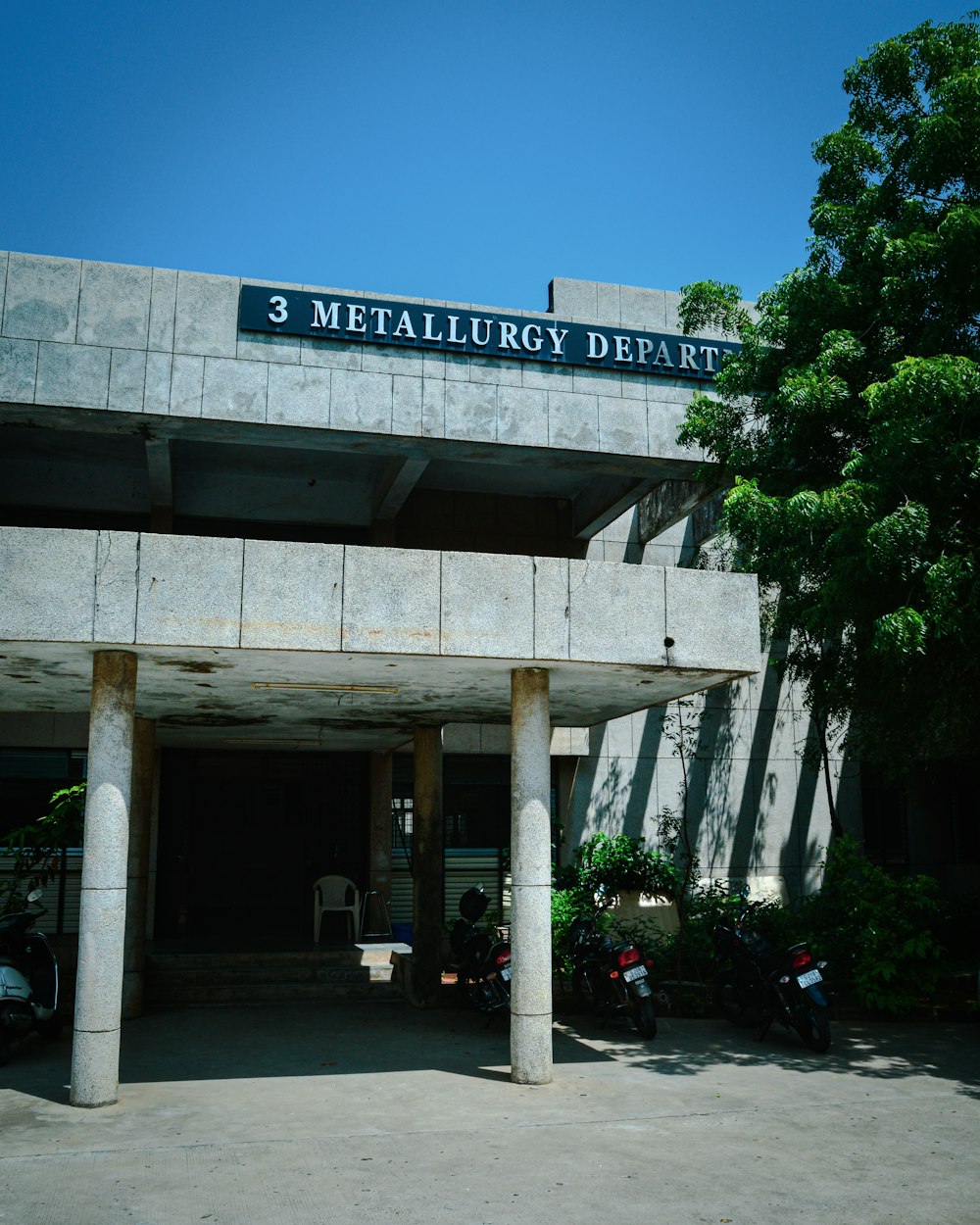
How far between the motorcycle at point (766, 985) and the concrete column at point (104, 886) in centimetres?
544

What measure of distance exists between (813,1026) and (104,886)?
591 cm

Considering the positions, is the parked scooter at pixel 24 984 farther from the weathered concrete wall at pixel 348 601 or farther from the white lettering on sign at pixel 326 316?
the white lettering on sign at pixel 326 316

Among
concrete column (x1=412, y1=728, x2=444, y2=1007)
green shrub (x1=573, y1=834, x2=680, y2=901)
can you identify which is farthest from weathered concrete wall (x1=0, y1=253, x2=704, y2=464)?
green shrub (x1=573, y1=834, x2=680, y2=901)

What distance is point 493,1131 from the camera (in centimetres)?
675

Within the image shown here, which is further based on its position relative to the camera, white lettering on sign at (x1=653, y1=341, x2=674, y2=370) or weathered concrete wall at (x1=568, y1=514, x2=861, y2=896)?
weathered concrete wall at (x1=568, y1=514, x2=861, y2=896)

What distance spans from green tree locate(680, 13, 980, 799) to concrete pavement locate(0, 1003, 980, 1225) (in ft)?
11.4

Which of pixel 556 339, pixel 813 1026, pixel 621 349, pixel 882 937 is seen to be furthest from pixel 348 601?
pixel 621 349

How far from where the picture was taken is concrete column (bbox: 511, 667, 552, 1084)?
8008 millimetres

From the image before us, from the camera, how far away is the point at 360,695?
31.9ft

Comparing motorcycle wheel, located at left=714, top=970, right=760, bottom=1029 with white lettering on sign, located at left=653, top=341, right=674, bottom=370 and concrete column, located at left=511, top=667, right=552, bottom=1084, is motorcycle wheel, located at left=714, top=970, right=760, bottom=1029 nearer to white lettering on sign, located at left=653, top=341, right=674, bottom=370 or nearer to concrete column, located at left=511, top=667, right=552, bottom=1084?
concrete column, located at left=511, top=667, right=552, bottom=1084

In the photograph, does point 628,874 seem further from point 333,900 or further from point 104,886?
point 104,886

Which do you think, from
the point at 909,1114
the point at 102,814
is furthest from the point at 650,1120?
the point at 102,814

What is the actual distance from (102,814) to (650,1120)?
4.24 m

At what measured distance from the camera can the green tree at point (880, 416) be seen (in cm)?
898
